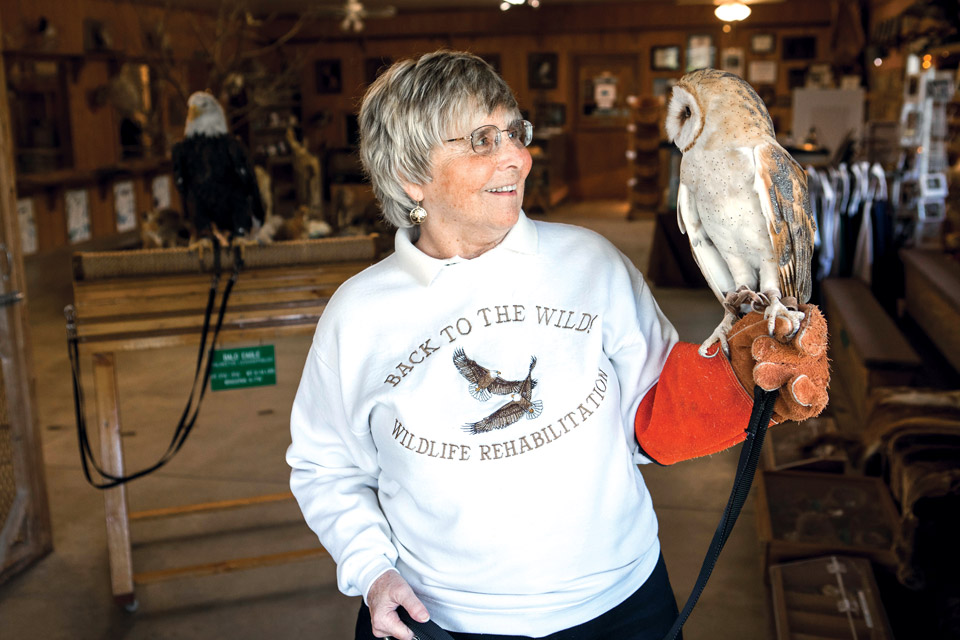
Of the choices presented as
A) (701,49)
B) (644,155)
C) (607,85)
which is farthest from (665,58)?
(644,155)

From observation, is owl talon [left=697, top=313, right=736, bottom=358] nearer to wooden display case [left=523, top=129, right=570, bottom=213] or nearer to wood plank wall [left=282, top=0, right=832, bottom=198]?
wooden display case [left=523, top=129, right=570, bottom=213]

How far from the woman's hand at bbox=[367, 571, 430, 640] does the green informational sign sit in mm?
1361

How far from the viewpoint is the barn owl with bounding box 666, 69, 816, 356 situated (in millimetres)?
1110

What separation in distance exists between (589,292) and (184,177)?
1858 mm

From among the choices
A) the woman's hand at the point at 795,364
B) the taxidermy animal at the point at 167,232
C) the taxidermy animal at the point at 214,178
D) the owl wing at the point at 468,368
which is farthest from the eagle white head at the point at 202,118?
the woman's hand at the point at 795,364

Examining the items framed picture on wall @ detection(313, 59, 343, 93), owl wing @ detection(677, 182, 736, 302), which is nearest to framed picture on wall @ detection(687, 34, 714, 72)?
framed picture on wall @ detection(313, 59, 343, 93)

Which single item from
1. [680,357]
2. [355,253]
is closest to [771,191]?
[680,357]

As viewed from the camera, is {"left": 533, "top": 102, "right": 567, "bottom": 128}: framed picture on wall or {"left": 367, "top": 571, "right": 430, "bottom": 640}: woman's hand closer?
{"left": 367, "top": 571, "right": 430, "bottom": 640}: woman's hand

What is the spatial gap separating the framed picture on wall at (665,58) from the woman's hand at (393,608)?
12.5 meters

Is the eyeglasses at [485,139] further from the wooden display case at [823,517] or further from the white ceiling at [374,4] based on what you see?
the white ceiling at [374,4]

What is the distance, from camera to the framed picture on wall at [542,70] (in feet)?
42.8

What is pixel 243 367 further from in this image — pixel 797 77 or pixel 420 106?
pixel 797 77

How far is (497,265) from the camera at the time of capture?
1.29 m

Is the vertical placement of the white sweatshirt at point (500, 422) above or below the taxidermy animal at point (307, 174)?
below
